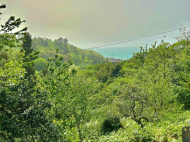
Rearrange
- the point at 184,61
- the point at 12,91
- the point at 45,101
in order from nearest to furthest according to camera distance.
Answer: the point at 12,91
the point at 45,101
the point at 184,61

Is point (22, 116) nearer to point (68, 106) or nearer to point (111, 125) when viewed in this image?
point (68, 106)

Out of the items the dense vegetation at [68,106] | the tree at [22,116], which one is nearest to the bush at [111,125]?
the dense vegetation at [68,106]

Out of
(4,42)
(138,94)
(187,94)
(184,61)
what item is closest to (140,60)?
(184,61)

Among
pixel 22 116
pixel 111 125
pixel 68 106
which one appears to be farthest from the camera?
pixel 111 125

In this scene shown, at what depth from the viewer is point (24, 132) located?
4.70m

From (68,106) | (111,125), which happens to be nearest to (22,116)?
(68,106)

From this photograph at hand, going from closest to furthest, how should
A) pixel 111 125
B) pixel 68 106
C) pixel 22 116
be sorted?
pixel 22 116 < pixel 68 106 < pixel 111 125

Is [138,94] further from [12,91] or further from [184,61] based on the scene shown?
[184,61]

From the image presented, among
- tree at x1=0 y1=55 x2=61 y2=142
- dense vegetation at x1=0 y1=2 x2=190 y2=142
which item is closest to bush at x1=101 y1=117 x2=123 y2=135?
dense vegetation at x1=0 y1=2 x2=190 y2=142

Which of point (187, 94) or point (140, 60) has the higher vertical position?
point (140, 60)

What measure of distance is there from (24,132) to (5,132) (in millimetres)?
659

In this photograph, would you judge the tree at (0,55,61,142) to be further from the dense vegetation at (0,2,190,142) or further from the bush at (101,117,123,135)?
the bush at (101,117,123,135)

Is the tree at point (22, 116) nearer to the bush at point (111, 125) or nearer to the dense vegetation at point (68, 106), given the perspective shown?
the dense vegetation at point (68, 106)

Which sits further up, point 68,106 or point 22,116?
point 22,116
